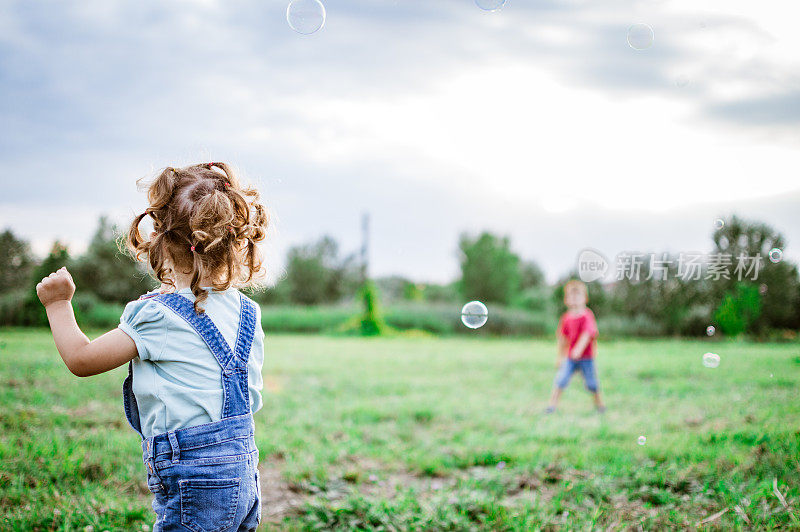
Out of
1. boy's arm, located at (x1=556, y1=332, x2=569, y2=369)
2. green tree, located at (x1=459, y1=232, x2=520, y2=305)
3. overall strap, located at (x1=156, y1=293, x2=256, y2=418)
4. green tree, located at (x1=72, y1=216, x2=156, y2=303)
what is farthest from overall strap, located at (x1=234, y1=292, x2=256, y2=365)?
green tree, located at (x1=459, y1=232, x2=520, y2=305)

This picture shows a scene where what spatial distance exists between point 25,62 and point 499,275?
17149 mm

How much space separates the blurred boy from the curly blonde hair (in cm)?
450

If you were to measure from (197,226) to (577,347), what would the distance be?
4.90 metres

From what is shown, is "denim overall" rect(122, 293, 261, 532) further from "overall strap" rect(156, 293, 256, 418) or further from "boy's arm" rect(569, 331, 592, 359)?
"boy's arm" rect(569, 331, 592, 359)

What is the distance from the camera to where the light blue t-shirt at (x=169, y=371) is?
1.70m

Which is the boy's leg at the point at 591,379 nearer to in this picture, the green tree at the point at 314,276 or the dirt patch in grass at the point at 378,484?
the dirt patch in grass at the point at 378,484

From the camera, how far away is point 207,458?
1.74 meters

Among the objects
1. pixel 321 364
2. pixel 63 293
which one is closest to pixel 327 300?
pixel 321 364

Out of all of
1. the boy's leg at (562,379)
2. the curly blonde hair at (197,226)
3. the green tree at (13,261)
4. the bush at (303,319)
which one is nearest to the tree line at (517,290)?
the green tree at (13,261)

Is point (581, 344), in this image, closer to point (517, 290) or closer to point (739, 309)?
point (739, 309)

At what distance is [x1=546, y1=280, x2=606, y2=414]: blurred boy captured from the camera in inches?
233

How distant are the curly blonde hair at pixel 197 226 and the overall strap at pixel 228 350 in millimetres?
36

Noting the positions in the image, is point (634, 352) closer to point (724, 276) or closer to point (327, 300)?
point (724, 276)

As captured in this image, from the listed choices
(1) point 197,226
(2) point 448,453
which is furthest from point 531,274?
(1) point 197,226
